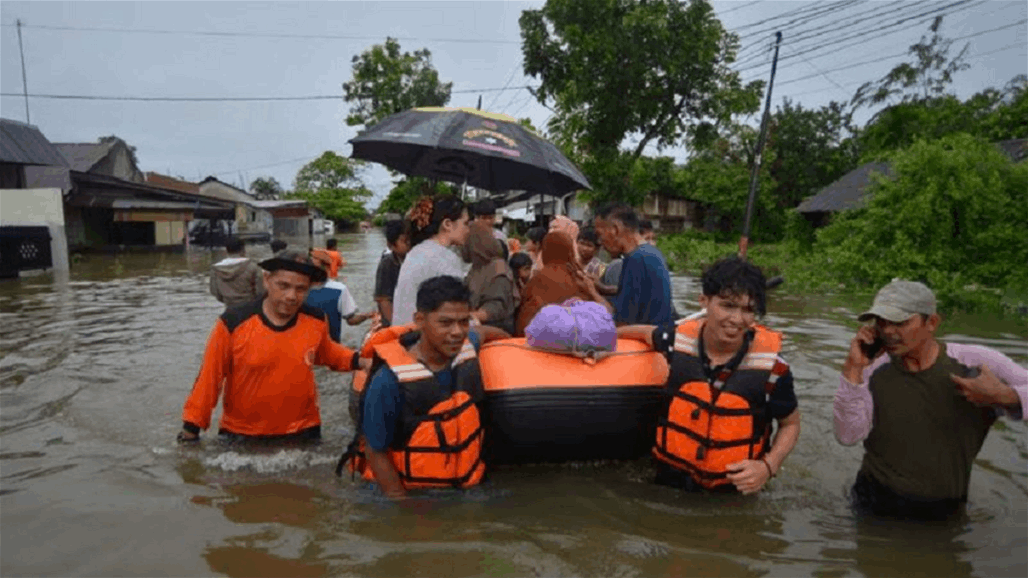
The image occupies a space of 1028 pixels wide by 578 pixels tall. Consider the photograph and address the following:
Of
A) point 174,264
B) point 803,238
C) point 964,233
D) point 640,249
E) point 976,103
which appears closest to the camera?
point 640,249

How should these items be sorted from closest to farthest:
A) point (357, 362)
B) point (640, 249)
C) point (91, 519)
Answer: point (91, 519) → point (357, 362) → point (640, 249)

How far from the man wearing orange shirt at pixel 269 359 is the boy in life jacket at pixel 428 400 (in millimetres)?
757

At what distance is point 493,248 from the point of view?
5.02 meters

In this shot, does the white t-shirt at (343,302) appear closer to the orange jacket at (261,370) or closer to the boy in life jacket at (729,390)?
the orange jacket at (261,370)

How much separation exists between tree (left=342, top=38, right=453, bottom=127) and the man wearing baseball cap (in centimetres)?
3780

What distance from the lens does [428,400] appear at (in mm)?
3326

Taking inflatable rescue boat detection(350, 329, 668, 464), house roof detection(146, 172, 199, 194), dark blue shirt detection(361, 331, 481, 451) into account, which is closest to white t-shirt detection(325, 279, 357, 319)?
inflatable rescue boat detection(350, 329, 668, 464)

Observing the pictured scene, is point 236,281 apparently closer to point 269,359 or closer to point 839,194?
point 269,359

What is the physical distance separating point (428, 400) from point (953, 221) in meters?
10.1

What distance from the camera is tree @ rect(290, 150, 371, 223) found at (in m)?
75.2

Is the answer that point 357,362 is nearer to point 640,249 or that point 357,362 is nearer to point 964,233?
point 640,249

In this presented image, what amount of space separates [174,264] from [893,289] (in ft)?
84.0

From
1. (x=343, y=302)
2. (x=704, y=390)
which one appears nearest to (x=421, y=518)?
(x=704, y=390)

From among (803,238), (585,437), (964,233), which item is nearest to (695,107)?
(803,238)
